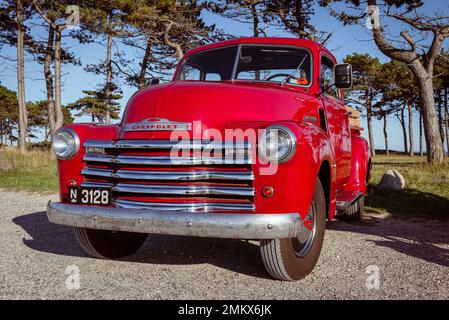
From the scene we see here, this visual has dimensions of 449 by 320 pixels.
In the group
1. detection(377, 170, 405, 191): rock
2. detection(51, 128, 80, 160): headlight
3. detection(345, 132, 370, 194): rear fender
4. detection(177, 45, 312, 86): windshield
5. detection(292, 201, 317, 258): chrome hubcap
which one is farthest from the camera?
detection(377, 170, 405, 191): rock

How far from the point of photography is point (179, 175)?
9.68 feet

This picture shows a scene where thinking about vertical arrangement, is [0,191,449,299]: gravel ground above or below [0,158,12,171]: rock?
below

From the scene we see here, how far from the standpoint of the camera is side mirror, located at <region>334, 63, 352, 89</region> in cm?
412

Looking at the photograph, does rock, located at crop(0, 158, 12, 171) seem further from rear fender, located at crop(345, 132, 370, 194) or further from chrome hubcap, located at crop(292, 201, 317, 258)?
chrome hubcap, located at crop(292, 201, 317, 258)

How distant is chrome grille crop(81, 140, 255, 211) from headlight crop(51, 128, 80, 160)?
0.36 meters

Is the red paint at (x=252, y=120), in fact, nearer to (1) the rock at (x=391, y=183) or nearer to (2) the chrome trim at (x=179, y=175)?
(2) the chrome trim at (x=179, y=175)

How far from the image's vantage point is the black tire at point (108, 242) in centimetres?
371

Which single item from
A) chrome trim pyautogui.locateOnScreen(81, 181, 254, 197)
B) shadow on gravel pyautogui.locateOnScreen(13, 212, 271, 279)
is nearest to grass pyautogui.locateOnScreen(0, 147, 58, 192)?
shadow on gravel pyautogui.locateOnScreen(13, 212, 271, 279)

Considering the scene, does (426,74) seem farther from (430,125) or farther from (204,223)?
(204,223)

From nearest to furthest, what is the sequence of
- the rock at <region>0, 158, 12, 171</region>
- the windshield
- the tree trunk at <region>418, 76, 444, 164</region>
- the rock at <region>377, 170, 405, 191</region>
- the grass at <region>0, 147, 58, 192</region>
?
the windshield
the rock at <region>377, 170, 405, 191</region>
the grass at <region>0, 147, 58, 192</region>
the tree trunk at <region>418, 76, 444, 164</region>
the rock at <region>0, 158, 12, 171</region>

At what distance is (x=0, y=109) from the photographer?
45125mm

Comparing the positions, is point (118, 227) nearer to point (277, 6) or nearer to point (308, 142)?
point (308, 142)
